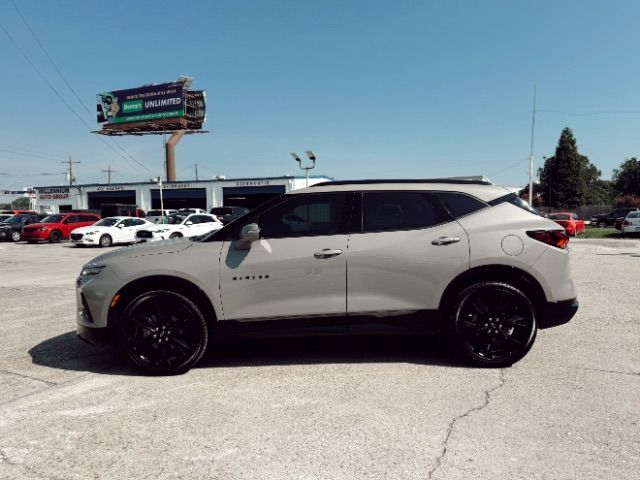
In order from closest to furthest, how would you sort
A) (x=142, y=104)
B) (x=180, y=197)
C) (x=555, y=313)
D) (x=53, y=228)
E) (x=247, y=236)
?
(x=247, y=236), (x=555, y=313), (x=53, y=228), (x=180, y=197), (x=142, y=104)

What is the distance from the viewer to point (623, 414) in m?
3.18

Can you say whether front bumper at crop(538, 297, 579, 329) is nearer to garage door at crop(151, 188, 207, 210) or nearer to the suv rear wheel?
the suv rear wheel

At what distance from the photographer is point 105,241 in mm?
22594

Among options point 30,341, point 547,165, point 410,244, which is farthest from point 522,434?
point 547,165

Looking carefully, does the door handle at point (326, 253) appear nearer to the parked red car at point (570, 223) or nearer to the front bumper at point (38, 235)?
the parked red car at point (570, 223)

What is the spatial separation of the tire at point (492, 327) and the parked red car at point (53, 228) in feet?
86.7

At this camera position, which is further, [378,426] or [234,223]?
[234,223]

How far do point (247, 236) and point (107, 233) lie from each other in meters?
21.1

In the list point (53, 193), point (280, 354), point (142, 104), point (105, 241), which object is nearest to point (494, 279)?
point (280, 354)

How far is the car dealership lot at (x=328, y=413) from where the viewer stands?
8.60 feet

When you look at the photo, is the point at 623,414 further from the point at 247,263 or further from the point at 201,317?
the point at 201,317

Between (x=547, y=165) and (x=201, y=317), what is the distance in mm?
77774

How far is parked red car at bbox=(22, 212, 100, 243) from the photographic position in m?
24.9

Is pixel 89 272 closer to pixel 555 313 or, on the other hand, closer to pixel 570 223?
pixel 555 313
